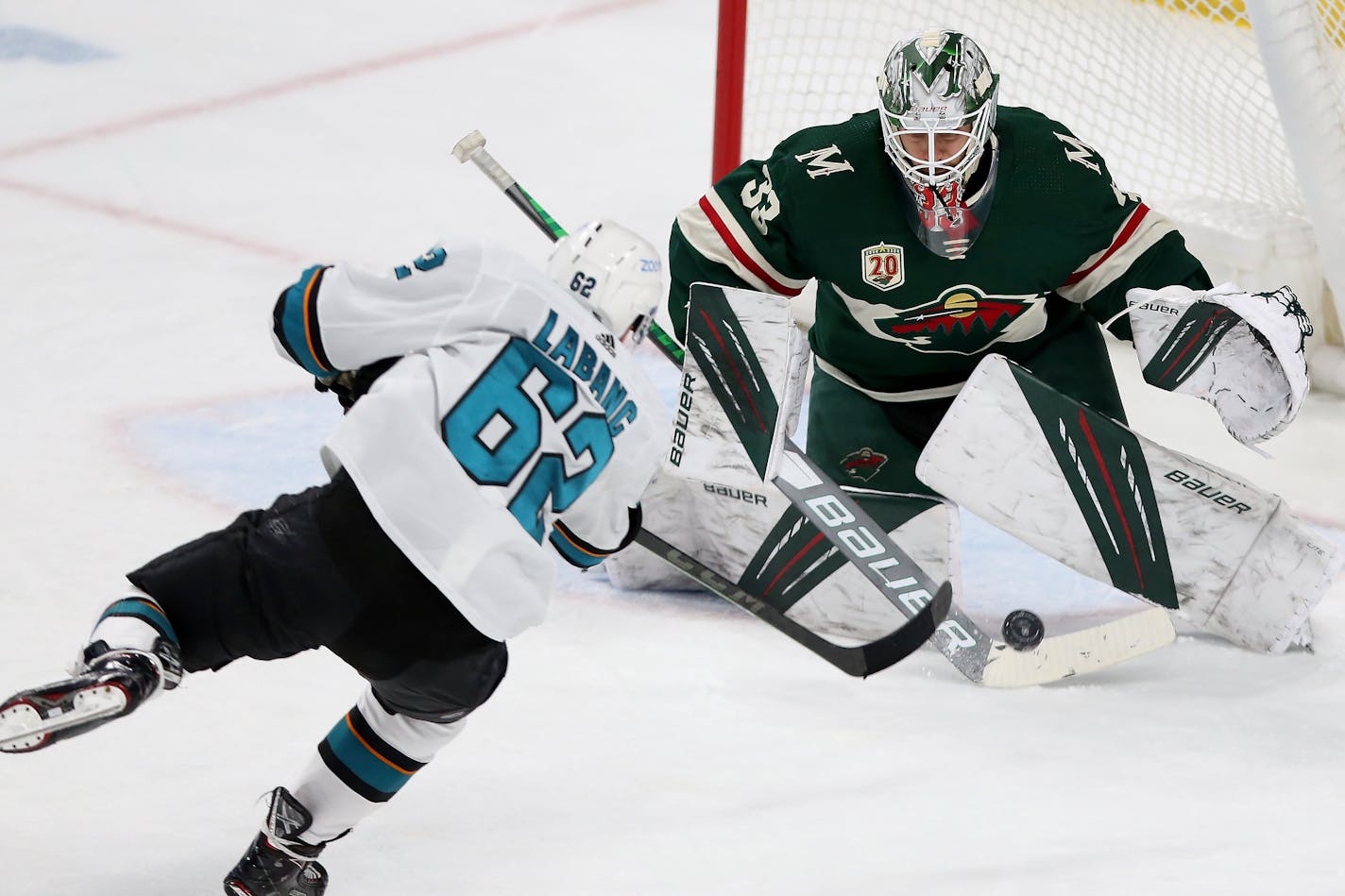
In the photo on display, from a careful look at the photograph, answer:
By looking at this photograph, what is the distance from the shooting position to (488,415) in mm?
1819

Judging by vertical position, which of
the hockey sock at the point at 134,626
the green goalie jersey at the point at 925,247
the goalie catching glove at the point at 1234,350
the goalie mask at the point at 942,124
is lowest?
the hockey sock at the point at 134,626

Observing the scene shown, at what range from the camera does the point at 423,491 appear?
1.81 metres

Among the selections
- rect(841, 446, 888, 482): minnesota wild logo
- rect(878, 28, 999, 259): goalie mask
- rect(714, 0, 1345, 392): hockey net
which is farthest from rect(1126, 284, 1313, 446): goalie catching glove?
rect(714, 0, 1345, 392): hockey net

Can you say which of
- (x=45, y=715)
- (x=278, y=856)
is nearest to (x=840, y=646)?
(x=278, y=856)

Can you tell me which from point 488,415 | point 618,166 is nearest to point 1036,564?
point 488,415

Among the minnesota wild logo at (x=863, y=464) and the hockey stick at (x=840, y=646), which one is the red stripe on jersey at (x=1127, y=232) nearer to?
the minnesota wild logo at (x=863, y=464)

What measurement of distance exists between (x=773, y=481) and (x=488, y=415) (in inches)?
37.5

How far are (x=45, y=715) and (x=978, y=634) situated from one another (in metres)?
1.52

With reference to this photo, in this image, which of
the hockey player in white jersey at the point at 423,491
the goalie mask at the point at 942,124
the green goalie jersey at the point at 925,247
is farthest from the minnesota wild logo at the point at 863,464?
the hockey player in white jersey at the point at 423,491

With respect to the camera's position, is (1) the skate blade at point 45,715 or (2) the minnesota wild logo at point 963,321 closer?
(1) the skate blade at point 45,715

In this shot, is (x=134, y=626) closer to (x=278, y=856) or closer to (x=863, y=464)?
(x=278, y=856)

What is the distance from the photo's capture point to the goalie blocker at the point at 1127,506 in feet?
8.82

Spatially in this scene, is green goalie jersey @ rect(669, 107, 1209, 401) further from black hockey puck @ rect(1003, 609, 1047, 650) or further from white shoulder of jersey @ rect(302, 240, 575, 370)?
white shoulder of jersey @ rect(302, 240, 575, 370)

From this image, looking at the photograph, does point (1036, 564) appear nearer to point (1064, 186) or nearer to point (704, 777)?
point (1064, 186)
